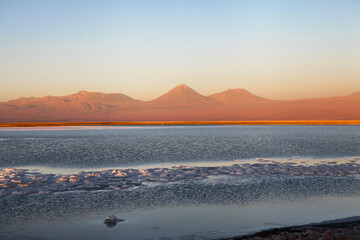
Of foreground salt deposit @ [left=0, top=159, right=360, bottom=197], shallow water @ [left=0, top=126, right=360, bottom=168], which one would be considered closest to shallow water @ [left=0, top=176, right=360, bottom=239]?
foreground salt deposit @ [left=0, top=159, right=360, bottom=197]

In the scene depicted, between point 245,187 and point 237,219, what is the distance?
5.52m

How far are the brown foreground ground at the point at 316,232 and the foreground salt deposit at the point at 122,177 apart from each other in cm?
862

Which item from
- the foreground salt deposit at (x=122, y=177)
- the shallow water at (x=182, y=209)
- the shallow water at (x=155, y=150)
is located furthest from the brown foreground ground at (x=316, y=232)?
the shallow water at (x=155, y=150)

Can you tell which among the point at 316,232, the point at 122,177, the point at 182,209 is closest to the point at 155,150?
the point at 122,177

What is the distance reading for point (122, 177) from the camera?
19.5m

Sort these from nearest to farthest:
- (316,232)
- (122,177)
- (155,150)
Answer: (316,232)
(122,177)
(155,150)

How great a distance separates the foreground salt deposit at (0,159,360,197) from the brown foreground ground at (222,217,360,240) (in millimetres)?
8616

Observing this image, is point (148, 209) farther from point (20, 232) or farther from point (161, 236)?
point (20, 232)

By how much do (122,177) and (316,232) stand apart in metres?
12.3

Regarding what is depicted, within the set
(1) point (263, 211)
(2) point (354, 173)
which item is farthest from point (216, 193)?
(2) point (354, 173)

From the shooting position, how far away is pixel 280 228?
1003 cm

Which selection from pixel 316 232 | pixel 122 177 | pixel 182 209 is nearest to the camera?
pixel 316 232

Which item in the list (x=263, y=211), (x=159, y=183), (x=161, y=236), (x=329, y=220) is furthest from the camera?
(x=159, y=183)

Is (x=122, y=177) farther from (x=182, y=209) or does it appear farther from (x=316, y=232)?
(x=316, y=232)
